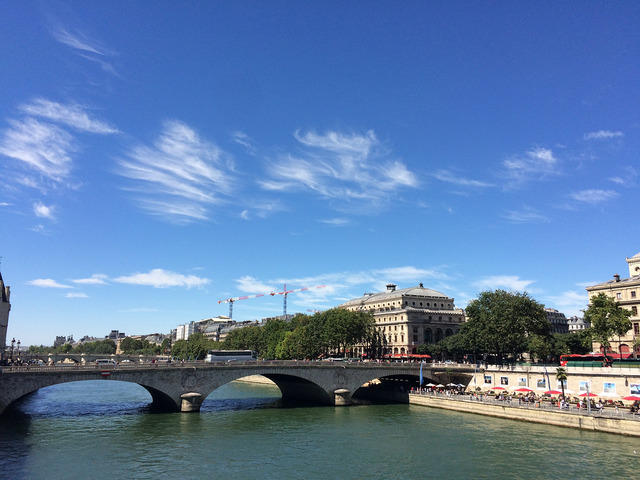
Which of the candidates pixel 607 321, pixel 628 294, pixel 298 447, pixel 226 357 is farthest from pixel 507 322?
pixel 298 447

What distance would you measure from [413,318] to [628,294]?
193ft

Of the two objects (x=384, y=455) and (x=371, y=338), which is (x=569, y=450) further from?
(x=371, y=338)

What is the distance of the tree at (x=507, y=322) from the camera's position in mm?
91250

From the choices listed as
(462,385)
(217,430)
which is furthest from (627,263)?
(217,430)

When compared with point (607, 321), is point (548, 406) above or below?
below

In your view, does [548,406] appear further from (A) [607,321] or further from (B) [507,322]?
(B) [507,322]

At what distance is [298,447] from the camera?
47.5m

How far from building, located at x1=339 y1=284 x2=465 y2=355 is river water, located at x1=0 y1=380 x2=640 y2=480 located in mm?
75925

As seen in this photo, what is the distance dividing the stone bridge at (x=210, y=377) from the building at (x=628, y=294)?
3463cm

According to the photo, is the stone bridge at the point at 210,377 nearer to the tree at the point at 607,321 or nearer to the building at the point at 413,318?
the tree at the point at 607,321

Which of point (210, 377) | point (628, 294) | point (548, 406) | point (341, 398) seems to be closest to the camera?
point (548, 406)

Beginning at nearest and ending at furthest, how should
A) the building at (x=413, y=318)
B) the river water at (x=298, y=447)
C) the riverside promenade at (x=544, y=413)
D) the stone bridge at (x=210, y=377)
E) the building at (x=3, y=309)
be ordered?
the river water at (x=298, y=447) → the riverside promenade at (x=544, y=413) → the stone bridge at (x=210, y=377) → the building at (x=3, y=309) → the building at (x=413, y=318)

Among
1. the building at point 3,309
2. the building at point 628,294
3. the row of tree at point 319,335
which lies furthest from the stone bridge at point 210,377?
the building at point 3,309

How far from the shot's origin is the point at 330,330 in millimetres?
120938
